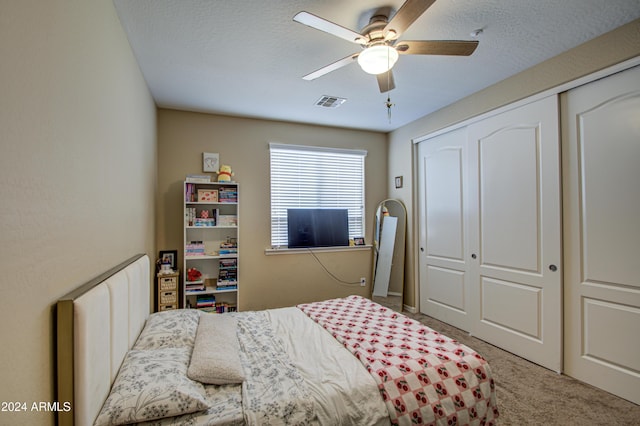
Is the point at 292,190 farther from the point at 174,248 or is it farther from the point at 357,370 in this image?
the point at 357,370

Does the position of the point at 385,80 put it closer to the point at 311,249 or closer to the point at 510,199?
the point at 510,199

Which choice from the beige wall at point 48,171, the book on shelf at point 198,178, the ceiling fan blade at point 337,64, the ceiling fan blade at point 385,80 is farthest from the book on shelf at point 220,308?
the ceiling fan blade at point 385,80

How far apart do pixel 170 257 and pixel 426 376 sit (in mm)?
2989

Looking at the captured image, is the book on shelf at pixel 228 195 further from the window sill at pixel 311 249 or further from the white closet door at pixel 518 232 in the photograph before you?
the white closet door at pixel 518 232

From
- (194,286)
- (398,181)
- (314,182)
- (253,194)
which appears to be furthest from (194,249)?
(398,181)

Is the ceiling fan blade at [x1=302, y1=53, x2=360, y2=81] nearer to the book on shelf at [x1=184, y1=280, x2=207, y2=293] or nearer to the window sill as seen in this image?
the window sill

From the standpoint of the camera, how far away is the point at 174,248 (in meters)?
3.60

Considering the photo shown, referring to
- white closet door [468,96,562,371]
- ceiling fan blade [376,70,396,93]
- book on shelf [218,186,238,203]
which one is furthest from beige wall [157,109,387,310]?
ceiling fan blade [376,70,396,93]

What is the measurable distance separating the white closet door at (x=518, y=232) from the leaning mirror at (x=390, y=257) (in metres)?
1.10

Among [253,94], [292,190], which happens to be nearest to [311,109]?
[253,94]

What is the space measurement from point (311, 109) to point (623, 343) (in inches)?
140

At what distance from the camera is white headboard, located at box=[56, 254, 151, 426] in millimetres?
1054

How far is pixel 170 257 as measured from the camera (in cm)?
346

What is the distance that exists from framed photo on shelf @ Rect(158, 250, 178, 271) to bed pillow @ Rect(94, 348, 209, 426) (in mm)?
2029
